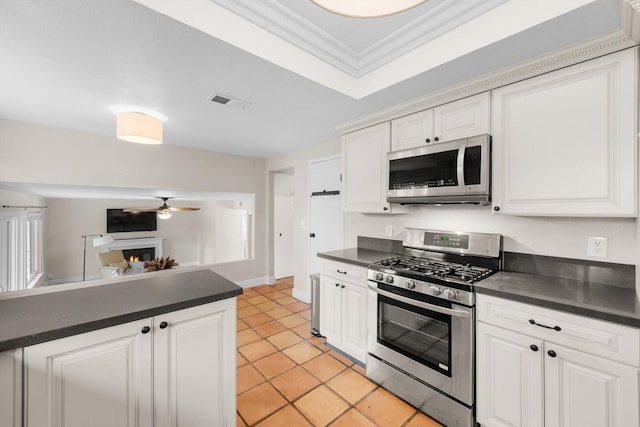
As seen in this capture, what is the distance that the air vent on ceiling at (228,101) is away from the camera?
83.1 inches

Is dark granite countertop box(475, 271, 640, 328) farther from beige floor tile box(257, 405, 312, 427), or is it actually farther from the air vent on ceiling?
the air vent on ceiling

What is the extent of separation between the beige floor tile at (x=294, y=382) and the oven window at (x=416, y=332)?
0.65 metres

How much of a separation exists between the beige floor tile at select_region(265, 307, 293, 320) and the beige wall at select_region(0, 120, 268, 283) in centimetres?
123

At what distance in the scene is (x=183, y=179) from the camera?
3.78 m

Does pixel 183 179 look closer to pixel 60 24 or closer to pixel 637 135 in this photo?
pixel 60 24

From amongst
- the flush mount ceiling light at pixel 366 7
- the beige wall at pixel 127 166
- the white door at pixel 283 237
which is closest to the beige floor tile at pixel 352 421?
the flush mount ceiling light at pixel 366 7

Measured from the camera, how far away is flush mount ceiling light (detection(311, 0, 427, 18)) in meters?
0.84

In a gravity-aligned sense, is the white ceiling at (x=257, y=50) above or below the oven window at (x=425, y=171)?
above

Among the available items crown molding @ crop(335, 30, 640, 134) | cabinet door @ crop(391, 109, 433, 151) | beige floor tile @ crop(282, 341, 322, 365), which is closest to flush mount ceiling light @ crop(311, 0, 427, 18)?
crown molding @ crop(335, 30, 640, 134)

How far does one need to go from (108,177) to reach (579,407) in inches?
177

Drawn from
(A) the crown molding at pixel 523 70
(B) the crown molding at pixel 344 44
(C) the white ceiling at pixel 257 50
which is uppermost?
(B) the crown molding at pixel 344 44

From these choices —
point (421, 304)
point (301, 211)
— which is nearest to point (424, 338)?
point (421, 304)

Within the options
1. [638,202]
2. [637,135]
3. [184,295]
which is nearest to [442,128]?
[637,135]

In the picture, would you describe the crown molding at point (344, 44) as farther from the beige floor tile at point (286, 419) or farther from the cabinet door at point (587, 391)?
the beige floor tile at point (286, 419)
